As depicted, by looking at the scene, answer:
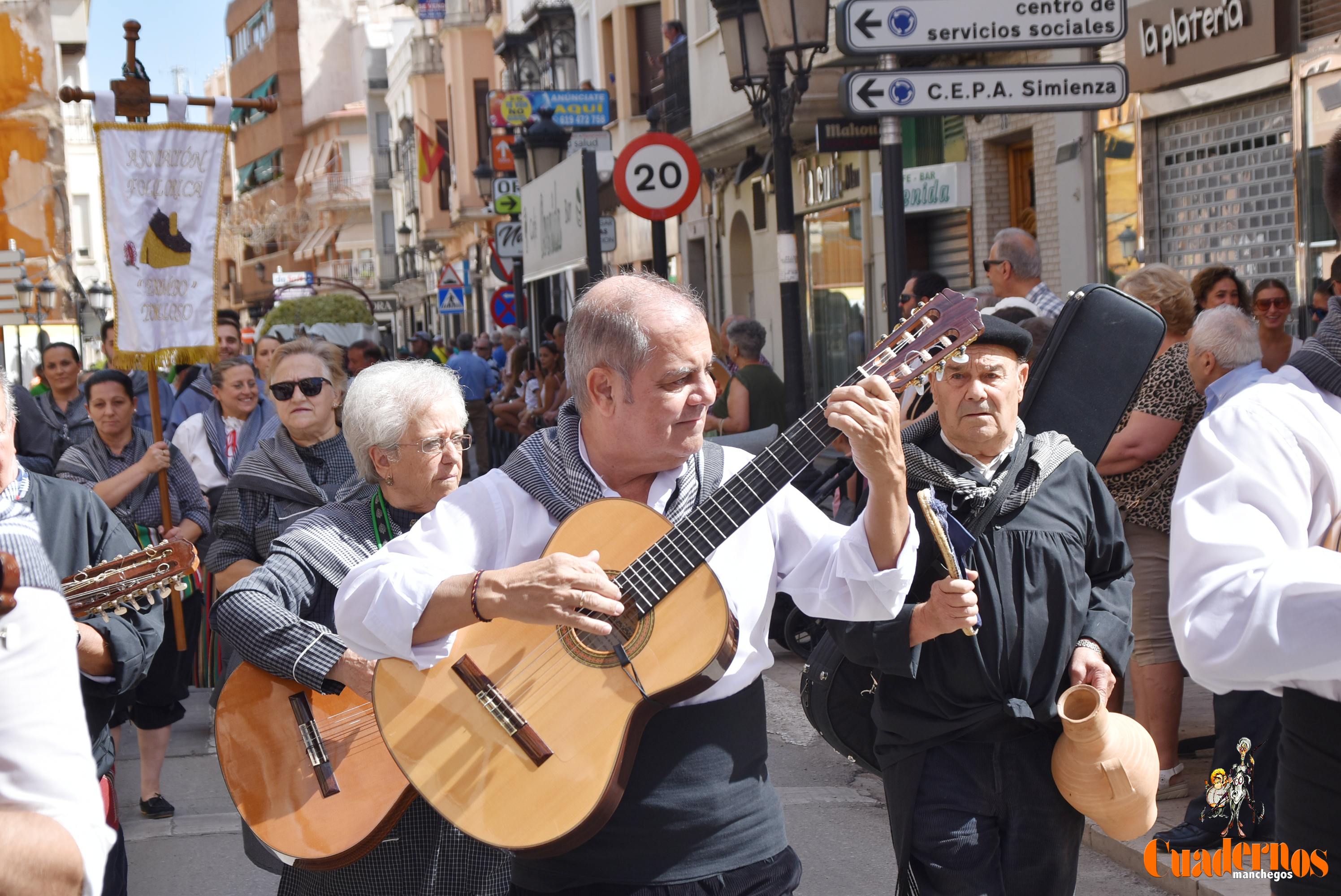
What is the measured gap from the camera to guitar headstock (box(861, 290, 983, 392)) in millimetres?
2826

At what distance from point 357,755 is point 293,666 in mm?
283

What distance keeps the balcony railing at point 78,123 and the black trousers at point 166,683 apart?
4892 centimetres

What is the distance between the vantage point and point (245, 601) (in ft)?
12.3

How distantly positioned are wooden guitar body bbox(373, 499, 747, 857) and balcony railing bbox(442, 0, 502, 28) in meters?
50.2

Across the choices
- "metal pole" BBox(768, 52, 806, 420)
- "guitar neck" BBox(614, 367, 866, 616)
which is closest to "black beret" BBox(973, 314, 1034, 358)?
"guitar neck" BBox(614, 367, 866, 616)

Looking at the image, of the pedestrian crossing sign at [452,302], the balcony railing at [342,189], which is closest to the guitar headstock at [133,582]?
the pedestrian crossing sign at [452,302]

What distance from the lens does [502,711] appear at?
2.83 m

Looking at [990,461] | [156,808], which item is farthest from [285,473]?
[990,461]

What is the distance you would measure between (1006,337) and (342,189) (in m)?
77.1

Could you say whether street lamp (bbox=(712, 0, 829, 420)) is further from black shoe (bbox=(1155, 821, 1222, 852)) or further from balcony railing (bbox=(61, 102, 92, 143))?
balcony railing (bbox=(61, 102, 92, 143))

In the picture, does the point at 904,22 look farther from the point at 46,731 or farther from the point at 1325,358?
the point at 46,731

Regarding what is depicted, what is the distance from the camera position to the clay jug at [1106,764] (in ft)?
11.3

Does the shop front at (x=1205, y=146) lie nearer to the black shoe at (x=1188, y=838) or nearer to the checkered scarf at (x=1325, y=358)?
the black shoe at (x=1188, y=838)

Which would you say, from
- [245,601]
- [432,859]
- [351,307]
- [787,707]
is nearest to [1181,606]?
[432,859]
